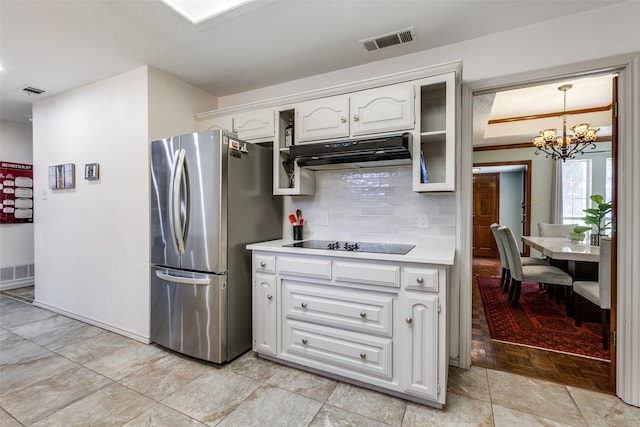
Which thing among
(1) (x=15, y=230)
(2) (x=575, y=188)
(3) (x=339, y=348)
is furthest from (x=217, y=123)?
(2) (x=575, y=188)

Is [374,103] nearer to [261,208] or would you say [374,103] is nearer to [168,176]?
[261,208]

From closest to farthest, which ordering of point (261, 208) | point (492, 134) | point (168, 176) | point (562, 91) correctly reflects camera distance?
1. point (168, 176)
2. point (261, 208)
3. point (562, 91)
4. point (492, 134)

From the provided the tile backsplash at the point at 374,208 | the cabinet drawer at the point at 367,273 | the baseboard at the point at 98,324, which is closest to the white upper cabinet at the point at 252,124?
the tile backsplash at the point at 374,208

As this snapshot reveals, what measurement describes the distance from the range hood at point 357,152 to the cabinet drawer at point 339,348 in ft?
4.14

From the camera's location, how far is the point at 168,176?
243 cm

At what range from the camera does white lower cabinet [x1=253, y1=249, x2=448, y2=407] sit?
1721 millimetres

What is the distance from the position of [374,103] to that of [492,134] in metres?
3.85

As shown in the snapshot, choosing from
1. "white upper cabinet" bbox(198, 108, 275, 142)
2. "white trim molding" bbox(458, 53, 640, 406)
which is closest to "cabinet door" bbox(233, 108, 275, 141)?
"white upper cabinet" bbox(198, 108, 275, 142)

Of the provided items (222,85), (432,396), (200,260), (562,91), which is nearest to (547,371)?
(432,396)

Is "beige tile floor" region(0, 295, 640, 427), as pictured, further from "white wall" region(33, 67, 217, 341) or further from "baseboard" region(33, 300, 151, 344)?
"white wall" region(33, 67, 217, 341)

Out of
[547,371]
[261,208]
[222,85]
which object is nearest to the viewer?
[547,371]

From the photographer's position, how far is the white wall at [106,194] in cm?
265

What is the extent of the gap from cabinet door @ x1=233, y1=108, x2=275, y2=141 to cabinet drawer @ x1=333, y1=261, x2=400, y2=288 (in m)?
1.40

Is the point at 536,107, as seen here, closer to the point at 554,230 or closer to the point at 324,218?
the point at 554,230
